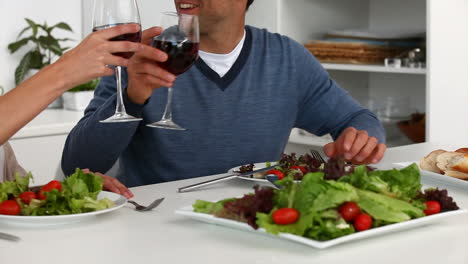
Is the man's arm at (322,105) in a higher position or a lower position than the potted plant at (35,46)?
lower

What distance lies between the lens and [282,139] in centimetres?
221

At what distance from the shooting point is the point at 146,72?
1.59 meters

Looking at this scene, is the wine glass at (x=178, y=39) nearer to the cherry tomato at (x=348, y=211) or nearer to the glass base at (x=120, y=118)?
the glass base at (x=120, y=118)

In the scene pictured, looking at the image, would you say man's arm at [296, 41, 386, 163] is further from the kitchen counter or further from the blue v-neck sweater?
the kitchen counter

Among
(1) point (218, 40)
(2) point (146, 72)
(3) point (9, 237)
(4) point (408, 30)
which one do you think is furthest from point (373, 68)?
(3) point (9, 237)

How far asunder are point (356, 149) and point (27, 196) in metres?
0.74

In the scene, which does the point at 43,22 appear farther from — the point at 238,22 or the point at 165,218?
the point at 165,218

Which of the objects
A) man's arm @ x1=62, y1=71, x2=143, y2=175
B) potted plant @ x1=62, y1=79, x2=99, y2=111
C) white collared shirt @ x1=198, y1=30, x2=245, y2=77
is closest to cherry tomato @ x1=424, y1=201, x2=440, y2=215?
man's arm @ x1=62, y1=71, x2=143, y2=175

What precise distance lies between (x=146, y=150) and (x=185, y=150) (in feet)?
0.34

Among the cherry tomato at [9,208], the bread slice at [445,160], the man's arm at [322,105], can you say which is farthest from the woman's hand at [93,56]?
the man's arm at [322,105]

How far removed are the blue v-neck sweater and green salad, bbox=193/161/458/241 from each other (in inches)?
27.8

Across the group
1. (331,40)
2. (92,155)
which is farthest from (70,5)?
(92,155)

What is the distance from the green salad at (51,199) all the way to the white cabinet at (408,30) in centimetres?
152

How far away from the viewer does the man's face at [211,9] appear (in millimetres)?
1988
